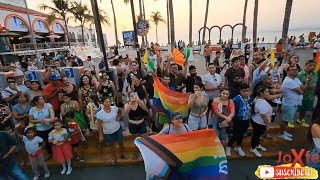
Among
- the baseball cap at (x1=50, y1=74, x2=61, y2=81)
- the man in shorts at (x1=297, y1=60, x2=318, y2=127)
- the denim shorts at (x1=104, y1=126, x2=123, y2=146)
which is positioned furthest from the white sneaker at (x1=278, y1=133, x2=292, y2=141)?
the baseball cap at (x1=50, y1=74, x2=61, y2=81)

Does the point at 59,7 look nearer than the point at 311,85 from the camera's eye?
No

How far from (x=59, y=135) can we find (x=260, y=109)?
392cm

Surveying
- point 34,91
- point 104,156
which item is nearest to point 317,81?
point 104,156

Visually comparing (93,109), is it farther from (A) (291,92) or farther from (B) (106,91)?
(A) (291,92)

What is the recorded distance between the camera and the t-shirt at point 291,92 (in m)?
4.84

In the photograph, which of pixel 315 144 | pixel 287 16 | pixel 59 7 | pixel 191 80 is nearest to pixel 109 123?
pixel 191 80

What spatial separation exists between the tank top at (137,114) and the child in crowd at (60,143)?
1.34 m

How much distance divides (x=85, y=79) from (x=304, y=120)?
5.42 metres

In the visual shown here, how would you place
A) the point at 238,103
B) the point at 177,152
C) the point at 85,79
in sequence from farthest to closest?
the point at 85,79, the point at 238,103, the point at 177,152

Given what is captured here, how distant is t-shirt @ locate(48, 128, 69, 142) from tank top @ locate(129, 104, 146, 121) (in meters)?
1.33

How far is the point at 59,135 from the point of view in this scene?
4426 millimetres

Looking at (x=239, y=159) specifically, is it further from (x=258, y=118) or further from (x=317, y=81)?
(x=317, y=81)

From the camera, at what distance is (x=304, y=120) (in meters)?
5.62

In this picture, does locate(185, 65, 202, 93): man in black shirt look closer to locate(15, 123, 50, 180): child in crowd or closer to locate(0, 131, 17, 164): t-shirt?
locate(15, 123, 50, 180): child in crowd
